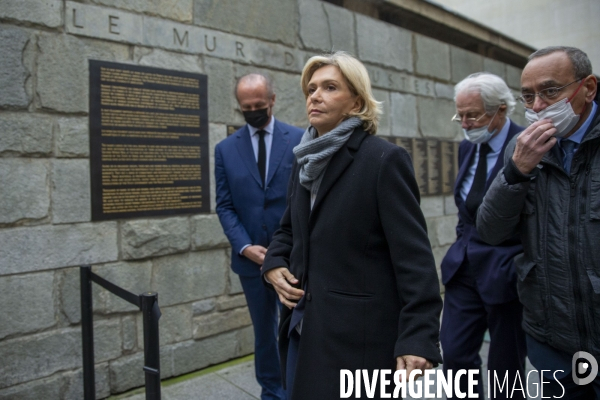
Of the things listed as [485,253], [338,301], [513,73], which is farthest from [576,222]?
[513,73]

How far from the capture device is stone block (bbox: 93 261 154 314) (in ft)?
11.1

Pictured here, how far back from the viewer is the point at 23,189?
3.05 meters

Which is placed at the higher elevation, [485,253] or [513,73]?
[513,73]

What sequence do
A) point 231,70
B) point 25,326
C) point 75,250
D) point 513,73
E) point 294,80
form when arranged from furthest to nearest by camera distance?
point 513,73
point 294,80
point 231,70
point 75,250
point 25,326

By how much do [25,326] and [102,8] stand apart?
83.2 inches

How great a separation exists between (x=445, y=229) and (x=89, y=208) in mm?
4338

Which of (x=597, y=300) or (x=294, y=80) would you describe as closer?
(x=597, y=300)

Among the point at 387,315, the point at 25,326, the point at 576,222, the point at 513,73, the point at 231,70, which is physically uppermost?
the point at 513,73

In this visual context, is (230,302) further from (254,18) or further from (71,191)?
(254,18)

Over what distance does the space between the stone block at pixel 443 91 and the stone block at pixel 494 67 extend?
0.93m

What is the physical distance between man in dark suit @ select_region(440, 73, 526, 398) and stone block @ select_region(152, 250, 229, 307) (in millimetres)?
1866

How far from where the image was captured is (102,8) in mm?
3365

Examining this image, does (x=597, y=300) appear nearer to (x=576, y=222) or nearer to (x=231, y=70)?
(x=576, y=222)

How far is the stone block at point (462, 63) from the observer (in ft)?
21.6
